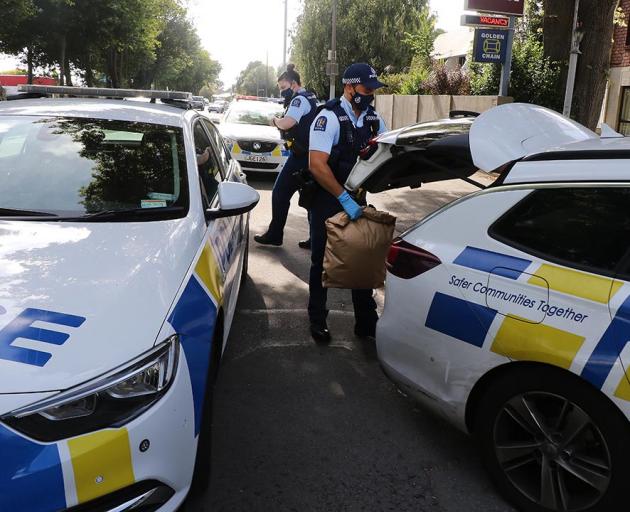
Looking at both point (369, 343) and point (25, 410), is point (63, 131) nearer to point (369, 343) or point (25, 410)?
point (25, 410)

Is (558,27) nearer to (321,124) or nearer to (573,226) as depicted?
(321,124)

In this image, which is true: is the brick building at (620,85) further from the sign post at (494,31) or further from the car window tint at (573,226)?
the car window tint at (573,226)

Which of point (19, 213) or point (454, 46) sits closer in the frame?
point (19, 213)

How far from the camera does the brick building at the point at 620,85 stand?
15492 millimetres

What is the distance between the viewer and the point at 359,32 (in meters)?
32.2

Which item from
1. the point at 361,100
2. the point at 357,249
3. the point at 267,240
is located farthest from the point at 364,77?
the point at 267,240

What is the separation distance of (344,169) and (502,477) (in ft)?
7.36

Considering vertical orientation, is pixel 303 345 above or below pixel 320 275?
below

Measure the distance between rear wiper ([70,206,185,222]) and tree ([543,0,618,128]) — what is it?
8.84 metres

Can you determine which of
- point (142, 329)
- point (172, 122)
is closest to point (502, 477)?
point (142, 329)

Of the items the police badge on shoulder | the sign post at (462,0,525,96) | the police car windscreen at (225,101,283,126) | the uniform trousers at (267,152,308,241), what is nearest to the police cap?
the police badge on shoulder

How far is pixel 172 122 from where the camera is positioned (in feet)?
12.2

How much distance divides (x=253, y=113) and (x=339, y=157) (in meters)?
9.52

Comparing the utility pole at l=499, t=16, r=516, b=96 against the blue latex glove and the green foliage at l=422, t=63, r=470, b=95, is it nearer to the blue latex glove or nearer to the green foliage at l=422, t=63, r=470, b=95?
the green foliage at l=422, t=63, r=470, b=95
